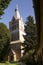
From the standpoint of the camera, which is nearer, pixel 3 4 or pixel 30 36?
pixel 3 4

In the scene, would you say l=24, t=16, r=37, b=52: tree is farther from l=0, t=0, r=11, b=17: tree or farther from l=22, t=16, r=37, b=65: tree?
l=0, t=0, r=11, b=17: tree

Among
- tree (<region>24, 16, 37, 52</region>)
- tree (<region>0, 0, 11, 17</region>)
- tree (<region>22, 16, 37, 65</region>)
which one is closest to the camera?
tree (<region>0, 0, 11, 17</region>)

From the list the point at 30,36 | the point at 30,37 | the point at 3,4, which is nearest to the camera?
the point at 3,4

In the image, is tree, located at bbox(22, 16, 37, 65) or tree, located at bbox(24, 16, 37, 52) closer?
tree, located at bbox(22, 16, 37, 65)

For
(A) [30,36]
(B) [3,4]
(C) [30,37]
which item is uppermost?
(B) [3,4]

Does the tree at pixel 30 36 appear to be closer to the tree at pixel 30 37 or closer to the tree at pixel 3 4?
Answer: the tree at pixel 30 37

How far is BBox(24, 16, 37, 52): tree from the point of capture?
156 feet

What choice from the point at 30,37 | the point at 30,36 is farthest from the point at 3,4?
the point at 30,36

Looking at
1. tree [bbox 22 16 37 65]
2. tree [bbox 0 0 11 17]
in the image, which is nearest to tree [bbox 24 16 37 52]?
tree [bbox 22 16 37 65]

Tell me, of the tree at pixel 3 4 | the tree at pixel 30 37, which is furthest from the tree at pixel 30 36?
the tree at pixel 3 4

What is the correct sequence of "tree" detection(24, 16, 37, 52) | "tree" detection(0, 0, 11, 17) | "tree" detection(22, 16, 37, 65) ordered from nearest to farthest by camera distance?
"tree" detection(0, 0, 11, 17), "tree" detection(22, 16, 37, 65), "tree" detection(24, 16, 37, 52)

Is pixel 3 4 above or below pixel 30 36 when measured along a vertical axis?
above

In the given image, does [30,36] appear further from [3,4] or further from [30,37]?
[3,4]

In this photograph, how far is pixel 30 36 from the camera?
165 ft
